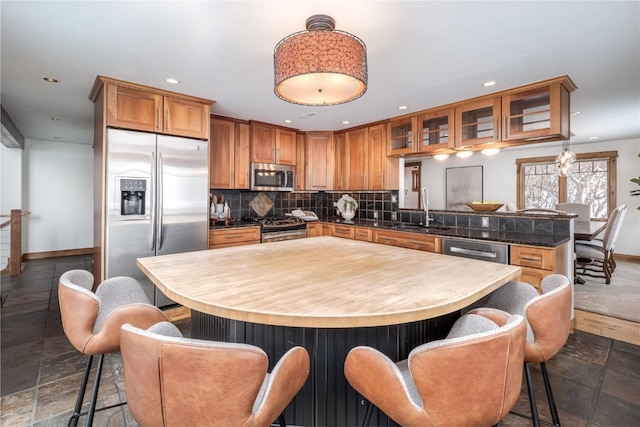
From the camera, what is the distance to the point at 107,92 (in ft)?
9.31

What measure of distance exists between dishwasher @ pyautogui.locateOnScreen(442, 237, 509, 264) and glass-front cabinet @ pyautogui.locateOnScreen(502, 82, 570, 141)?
113 cm

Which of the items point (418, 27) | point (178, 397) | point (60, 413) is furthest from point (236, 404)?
point (418, 27)

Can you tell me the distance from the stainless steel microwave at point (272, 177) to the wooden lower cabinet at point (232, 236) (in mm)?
737

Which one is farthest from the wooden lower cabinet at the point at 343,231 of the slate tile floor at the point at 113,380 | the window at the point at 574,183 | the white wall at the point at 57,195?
the white wall at the point at 57,195

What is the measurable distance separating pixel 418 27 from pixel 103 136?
2.83 m

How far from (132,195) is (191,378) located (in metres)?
2.73

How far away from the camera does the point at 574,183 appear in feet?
20.7

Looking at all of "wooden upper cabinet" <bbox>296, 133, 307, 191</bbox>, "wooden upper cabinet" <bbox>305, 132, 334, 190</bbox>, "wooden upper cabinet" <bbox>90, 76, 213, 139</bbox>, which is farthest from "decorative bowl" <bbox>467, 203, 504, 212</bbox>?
"wooden upper cabinet" <bbox>90, 76, 213, 139</bbox>

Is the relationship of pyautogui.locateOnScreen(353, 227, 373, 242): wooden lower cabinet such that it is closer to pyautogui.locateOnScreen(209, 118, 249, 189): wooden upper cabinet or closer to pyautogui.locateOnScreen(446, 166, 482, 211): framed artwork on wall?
pyautogui.locateOnScreen(209, 118, 249, 189): wooden upper cabinet

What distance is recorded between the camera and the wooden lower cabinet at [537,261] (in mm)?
2496

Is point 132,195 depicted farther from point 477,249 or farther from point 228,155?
point 477,249

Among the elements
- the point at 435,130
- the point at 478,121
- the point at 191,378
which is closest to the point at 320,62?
the point at 191,378

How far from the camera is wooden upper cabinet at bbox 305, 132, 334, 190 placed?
201 inches

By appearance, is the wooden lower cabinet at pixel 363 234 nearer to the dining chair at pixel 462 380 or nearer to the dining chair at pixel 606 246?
the dining chair at pixel 606 246
